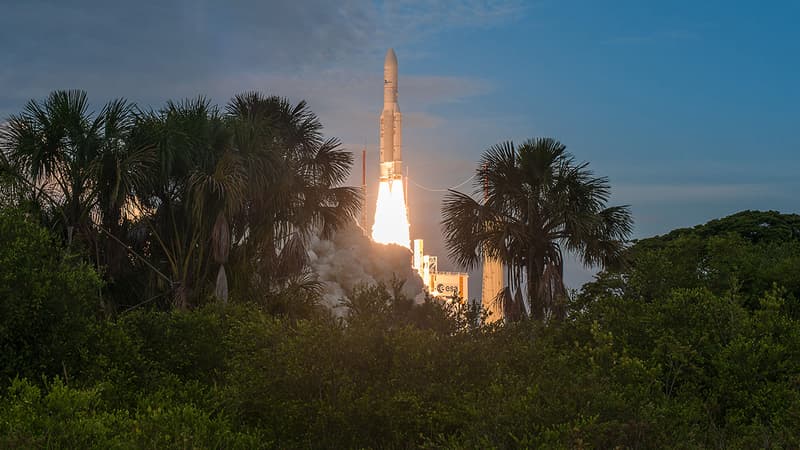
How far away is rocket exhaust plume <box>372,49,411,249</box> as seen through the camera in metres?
73.6

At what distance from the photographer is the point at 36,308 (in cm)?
1477

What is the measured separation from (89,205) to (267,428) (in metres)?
14.9

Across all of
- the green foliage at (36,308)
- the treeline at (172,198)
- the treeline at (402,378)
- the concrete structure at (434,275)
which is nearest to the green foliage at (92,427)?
the treeline at (402,378)

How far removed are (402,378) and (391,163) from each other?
6259cm

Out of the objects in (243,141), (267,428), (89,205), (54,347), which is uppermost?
(243,141)

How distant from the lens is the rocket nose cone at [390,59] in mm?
72062

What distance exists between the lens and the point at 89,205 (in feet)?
87.2

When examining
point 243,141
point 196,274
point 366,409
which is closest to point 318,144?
point 243,141

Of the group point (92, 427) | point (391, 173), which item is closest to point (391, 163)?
point (391, 173)

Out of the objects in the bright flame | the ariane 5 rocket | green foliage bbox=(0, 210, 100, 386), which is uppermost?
the ariane 5 rocket

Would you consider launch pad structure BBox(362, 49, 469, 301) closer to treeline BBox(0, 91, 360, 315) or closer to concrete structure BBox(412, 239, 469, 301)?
concrete structure BBox(412, 239, 469, 301)

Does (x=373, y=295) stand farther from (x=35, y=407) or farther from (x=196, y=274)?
(x=196, y=274)

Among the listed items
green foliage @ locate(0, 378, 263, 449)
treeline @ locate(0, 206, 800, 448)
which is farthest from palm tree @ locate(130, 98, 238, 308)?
green foliage @ locate(0, 378, 263, 449)

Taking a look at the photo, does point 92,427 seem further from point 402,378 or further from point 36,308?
point 402,378
